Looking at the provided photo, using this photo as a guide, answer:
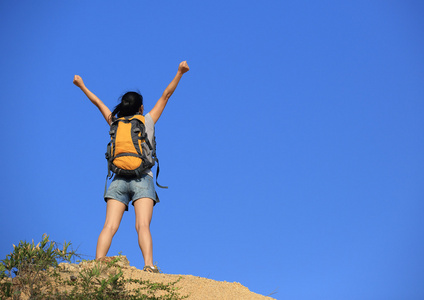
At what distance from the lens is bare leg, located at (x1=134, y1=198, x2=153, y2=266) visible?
7180 millimetres

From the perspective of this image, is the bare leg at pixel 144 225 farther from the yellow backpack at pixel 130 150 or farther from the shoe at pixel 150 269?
the yellow backpack at pixel 130 150

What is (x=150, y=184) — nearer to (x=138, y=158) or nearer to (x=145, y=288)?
(x=138, y=158)

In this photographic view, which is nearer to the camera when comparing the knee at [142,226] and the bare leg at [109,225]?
the bare leg at [109,225]

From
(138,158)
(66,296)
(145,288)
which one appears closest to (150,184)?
(138,158)

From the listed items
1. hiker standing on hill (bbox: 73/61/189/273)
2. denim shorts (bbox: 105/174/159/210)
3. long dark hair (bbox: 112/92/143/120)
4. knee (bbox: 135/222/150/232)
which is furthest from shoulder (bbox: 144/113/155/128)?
knee (bbox: 135/222/150/232)

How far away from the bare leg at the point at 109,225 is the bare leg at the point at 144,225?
28 cm

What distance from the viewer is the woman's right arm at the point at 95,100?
8.33 m

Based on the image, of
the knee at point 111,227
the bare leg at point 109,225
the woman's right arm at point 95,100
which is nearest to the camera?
the bare leg at point 109,225

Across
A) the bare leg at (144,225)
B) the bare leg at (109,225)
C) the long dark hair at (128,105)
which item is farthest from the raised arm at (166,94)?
the bare leg at (109,225)

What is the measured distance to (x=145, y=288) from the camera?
19.4 ft

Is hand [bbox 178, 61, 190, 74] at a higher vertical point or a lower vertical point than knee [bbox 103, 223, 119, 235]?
higher

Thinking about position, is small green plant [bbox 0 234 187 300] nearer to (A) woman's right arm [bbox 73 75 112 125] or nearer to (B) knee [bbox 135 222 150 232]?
(B) knee [bbox 135 222 150 232]

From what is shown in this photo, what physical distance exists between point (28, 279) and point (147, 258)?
1.89 metres

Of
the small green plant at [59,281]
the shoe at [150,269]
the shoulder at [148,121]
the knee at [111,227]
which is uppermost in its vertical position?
the shoulder at [148,121]
